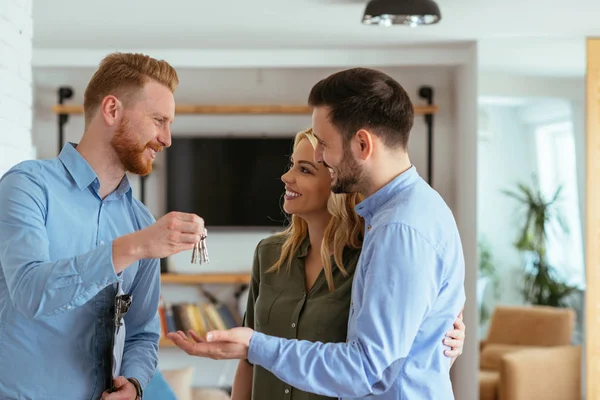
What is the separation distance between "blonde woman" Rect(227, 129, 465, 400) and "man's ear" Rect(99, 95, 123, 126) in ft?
1.73

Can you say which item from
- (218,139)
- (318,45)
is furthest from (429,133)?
(218,139)

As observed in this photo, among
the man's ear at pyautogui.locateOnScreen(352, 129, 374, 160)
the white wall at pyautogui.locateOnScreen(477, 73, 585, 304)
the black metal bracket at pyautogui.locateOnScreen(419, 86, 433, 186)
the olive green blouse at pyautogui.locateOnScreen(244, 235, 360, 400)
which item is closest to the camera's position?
the man's ear at pyautogui.locateOnScreen(352, 129, 374, 160)

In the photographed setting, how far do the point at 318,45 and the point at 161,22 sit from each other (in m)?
1.06

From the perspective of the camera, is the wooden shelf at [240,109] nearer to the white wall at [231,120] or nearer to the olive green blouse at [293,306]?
the white wall at [231,120]

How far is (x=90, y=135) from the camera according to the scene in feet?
5.59

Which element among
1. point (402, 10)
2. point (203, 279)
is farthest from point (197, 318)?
point (402, 10)

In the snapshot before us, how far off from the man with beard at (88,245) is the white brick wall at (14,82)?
3.22 feet

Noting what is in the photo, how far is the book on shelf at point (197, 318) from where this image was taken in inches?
213

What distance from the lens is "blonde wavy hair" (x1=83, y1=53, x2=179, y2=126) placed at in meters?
1.69

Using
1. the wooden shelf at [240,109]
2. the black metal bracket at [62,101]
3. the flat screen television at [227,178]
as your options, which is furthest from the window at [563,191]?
the black metal bracket at [62,101]

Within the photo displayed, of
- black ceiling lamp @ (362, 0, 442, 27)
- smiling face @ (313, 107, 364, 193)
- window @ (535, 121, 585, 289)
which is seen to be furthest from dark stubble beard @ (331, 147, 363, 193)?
window @ (535, 121, 585, 289)

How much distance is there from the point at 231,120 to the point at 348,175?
4089 mm

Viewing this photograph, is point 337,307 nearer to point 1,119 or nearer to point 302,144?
point 302,144

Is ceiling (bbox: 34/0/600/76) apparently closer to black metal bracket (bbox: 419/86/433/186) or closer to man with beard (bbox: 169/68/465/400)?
black metal bracket (bbox: 419/86/433/186)
